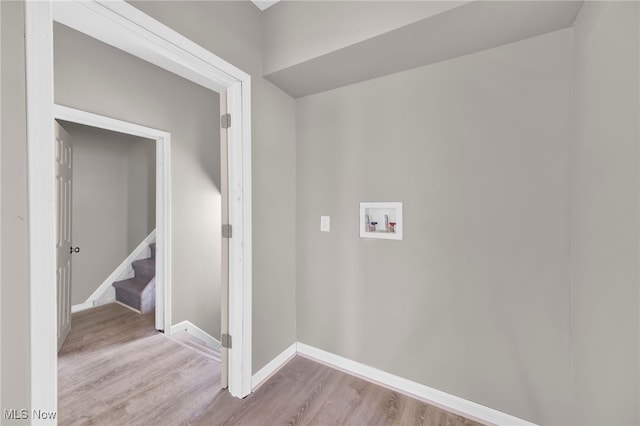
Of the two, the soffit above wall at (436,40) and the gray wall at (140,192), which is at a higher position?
the soffit above wall at (436,40)

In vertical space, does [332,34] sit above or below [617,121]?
above

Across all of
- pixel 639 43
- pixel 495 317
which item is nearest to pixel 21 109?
pixel 639 43

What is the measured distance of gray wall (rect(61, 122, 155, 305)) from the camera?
3.46 m

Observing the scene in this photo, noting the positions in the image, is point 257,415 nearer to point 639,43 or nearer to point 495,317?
point 495,317

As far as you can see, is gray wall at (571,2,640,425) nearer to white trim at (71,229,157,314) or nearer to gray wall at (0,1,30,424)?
gray wall at (0,1,30,424)

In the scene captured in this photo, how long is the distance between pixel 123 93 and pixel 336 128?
79.5 inches

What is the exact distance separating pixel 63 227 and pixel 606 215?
13.1 feet

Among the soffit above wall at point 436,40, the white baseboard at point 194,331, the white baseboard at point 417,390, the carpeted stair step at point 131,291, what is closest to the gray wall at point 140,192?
the carpeted stair step at point 131,291

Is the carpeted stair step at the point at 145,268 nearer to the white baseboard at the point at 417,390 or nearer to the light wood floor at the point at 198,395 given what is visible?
the light wood floor at the point at 198,395

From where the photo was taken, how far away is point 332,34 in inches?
61.4

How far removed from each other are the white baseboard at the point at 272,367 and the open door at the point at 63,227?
1917 millimetres

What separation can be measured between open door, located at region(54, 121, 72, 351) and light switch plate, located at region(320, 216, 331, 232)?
2.41m

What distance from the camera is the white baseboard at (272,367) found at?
1860 mm

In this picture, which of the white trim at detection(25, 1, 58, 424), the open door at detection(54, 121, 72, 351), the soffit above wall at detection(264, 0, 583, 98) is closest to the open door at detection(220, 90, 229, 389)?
the soffit above wall at detection(264, 0, 583, 98)
